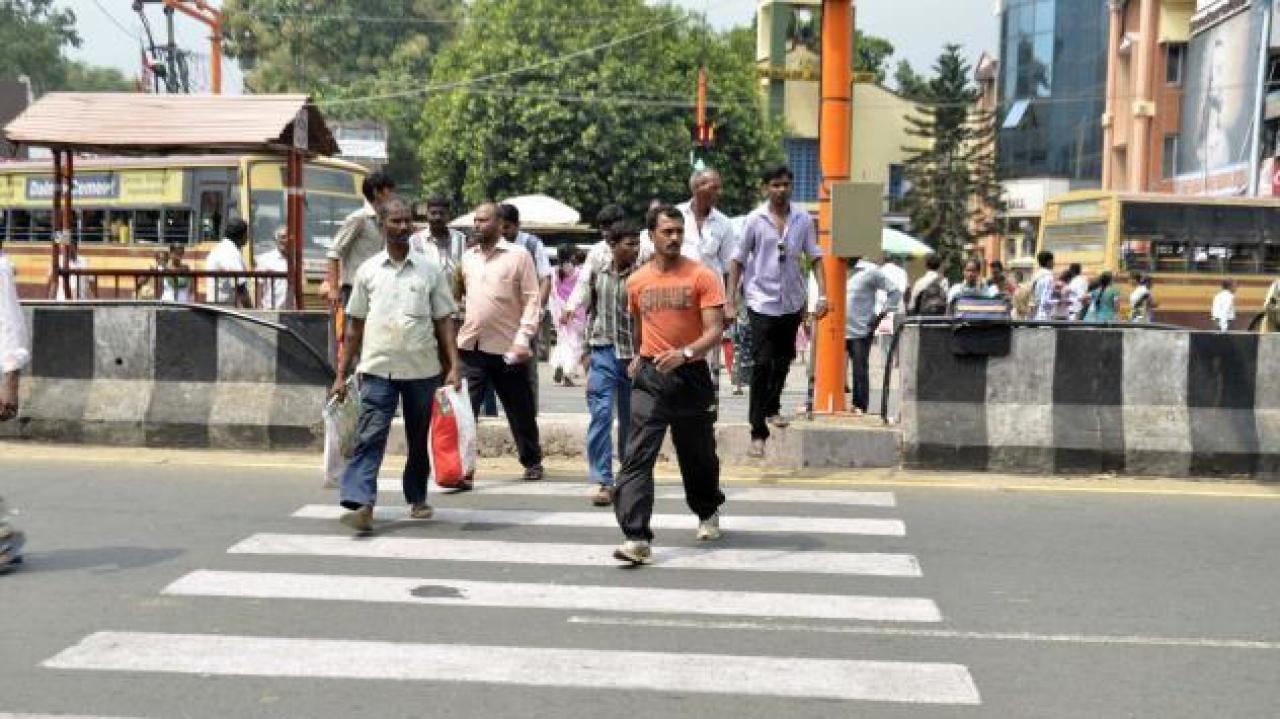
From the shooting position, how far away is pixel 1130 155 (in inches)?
1876

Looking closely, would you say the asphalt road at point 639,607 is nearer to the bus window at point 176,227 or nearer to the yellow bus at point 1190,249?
the bus window at point 176,227

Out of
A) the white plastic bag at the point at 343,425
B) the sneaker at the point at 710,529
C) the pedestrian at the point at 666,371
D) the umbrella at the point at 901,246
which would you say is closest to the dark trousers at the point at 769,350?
the sneaker at the point at 710,529

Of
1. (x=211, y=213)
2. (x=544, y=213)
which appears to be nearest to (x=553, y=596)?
(x=211, y=213)

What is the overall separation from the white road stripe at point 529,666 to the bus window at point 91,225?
20.4 metres

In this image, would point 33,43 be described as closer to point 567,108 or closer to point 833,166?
point 567,108

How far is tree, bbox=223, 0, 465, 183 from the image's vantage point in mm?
61812

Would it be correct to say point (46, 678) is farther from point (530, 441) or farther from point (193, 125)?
point (193, 125)

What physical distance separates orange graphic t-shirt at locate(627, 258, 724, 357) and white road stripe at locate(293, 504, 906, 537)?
1290mm

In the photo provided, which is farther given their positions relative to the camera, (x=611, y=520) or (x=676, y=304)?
(x=611, y=520)

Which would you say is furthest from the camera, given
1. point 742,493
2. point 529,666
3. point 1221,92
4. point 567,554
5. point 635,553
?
point 1221,92

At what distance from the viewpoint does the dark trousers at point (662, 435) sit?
22.8ft

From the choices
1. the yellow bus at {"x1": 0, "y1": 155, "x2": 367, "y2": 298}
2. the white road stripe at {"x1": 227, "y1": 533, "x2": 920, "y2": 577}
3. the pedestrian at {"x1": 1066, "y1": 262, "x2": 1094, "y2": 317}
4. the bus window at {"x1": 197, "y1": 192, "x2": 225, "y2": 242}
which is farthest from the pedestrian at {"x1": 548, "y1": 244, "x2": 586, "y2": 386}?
the pedestrian at {"x1": 1066, "y1": 262, "x2": 1094, "y2": 317}

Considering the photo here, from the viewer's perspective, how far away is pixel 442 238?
9914 mm

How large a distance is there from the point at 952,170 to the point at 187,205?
44895 millimetres
